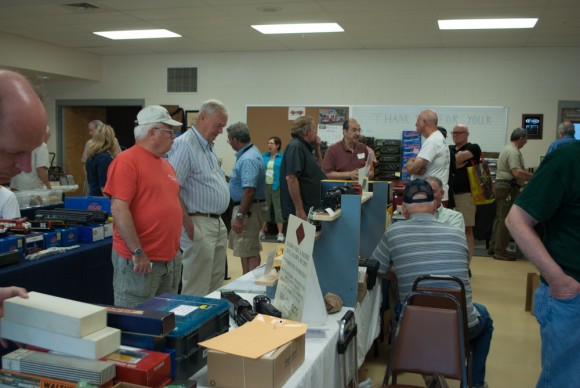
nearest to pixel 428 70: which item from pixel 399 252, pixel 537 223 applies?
pixel 399 252

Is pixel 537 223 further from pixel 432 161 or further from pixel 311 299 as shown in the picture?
pixel 432 161

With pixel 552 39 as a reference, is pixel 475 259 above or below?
below

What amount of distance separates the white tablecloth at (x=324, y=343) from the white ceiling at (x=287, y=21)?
Answer: 3733 mm

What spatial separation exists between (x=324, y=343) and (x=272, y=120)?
274 inches

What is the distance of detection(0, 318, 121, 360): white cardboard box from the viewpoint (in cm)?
126

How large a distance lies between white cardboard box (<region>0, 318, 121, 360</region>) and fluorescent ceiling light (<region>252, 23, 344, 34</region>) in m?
6.05

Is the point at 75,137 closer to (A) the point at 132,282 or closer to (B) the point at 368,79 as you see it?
(B) the point at 368,79

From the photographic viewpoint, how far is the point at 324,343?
6.59 feet

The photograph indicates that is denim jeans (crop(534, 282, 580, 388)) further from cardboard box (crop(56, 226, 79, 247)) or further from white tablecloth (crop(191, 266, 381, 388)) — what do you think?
cardboard box (crop(56, 226, 79, 247))

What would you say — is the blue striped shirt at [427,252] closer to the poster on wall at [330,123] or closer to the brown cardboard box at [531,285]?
the brown cardboard box at [531,285]

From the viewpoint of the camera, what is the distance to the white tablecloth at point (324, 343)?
5.64 feet

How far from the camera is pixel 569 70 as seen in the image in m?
7.59

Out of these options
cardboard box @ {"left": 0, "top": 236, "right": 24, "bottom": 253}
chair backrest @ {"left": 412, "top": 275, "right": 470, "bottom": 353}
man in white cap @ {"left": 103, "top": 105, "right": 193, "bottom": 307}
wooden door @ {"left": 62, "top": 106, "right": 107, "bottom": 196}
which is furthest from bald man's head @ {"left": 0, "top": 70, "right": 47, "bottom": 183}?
wooden door @ {"left": 62, "top": 106, "right": 107, "bottom": 196}

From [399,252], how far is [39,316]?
1940 mm
